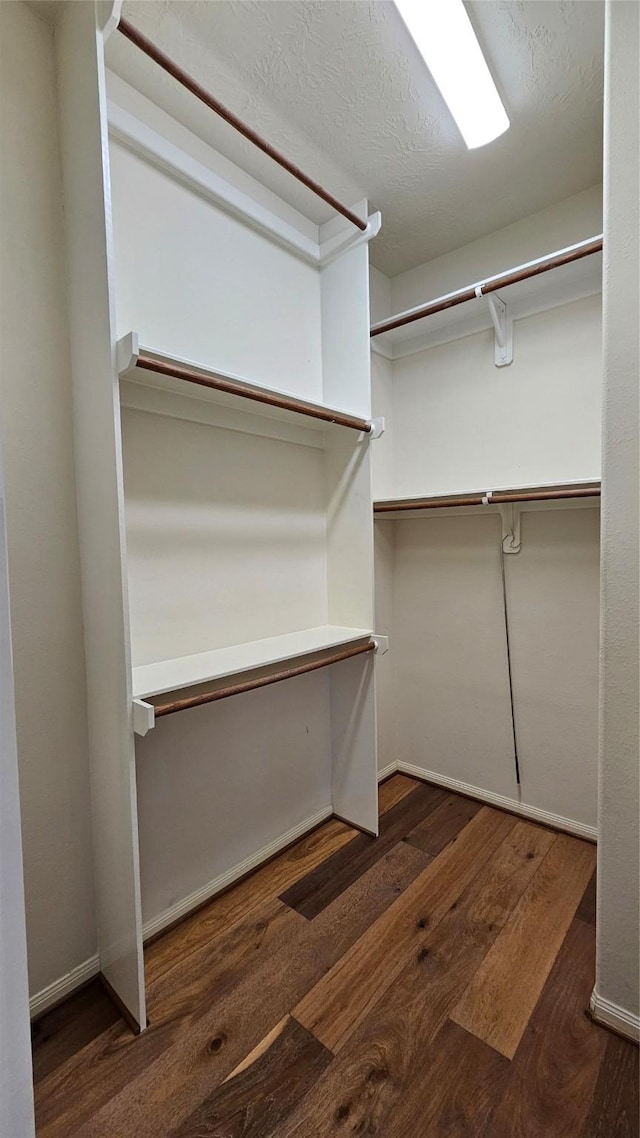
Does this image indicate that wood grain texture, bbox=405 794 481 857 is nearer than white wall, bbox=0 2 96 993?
No

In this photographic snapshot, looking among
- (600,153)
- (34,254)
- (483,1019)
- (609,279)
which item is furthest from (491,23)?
(483,1019)

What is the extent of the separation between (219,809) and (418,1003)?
821 mm

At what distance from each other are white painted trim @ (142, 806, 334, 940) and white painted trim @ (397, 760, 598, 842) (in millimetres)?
590

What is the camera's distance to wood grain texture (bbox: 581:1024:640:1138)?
1.01 m

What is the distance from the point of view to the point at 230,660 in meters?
1.49

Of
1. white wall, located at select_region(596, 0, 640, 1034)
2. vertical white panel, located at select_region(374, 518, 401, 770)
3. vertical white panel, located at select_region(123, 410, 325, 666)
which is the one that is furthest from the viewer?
vertical white panel, located at select_region(374, 518, 401, 770)

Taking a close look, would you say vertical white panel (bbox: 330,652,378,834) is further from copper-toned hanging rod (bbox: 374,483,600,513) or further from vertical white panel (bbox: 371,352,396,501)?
vertical white panel (bbox: 371,352,396,501)

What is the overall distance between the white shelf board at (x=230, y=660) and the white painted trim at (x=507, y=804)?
102cm

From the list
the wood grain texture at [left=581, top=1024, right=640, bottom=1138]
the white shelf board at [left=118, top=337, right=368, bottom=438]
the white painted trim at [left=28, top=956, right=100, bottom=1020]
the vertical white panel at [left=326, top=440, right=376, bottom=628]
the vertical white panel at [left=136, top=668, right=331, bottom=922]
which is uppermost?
the white shelf board at [left=118, top=337, right=368, bottom=438]

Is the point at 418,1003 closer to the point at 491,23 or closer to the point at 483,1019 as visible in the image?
the point at 483,1019

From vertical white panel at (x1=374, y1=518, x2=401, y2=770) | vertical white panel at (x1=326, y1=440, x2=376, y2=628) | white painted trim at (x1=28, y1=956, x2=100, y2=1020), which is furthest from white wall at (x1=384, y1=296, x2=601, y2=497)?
white painted trim at (x1=28, y1=956, x2=100, y2=1020)

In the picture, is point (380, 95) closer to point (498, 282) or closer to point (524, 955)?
point (498, 282)

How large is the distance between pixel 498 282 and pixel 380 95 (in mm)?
712

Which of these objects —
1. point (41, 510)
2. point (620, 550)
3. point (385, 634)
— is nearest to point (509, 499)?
point (620, 550)
